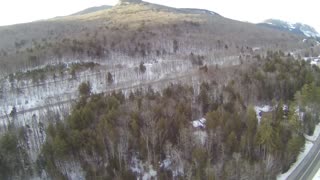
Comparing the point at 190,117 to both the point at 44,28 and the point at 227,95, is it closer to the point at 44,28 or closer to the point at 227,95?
the point at 227,95

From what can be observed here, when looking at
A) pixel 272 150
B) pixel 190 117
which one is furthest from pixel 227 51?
pixel 272 150

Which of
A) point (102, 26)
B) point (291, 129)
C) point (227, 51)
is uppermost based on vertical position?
point (102, 26)

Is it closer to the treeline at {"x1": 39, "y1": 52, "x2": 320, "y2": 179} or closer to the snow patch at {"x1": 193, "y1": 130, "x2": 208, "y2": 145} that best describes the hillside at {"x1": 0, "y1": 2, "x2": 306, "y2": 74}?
A: the treeline at {"x1": 39, "y1": 52, "x2": 320, "y2": 179}

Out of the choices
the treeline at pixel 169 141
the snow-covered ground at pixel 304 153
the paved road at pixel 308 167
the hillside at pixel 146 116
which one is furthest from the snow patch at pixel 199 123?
the paved road at pixel 308 167

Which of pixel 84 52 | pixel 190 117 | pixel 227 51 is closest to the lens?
pixel 190 117

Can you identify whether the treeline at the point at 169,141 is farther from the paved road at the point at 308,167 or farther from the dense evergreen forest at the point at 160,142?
the paved road at the point at 308,167

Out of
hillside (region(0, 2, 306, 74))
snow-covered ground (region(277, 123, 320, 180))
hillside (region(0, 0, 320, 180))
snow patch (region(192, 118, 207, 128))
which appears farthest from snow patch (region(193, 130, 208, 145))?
hillside (region(0, 2, 306, 74))

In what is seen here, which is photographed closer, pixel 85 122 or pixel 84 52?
pixel 85 122
